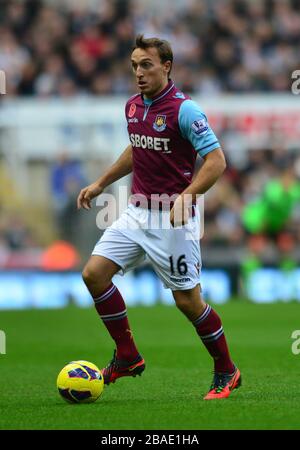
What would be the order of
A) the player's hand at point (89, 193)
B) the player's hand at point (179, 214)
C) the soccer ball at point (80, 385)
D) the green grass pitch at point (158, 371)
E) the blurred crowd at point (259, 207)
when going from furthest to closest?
the blurred crowd at point (259, 207) → the player's hand at point (89, 193) → the soccer ball at point (80, 385) → the player's hand at point (179, 214) → the green grass pitch at point (158, 371)

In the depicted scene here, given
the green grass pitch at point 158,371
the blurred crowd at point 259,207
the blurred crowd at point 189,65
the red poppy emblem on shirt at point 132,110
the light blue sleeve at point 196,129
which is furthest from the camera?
the blurred crowd at point 189,65

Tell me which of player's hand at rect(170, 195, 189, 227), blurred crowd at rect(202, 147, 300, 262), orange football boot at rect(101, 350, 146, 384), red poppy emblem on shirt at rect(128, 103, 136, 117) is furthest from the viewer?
blurred crowd at rect(202, 147, 300, 262)

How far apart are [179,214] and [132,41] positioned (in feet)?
49.6

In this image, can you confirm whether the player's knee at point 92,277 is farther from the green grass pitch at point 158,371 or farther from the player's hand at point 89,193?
the green grass pitch at point 158,371

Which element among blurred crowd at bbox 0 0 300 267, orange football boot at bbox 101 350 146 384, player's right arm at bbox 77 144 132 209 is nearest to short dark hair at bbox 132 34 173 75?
player's right arm at bbox 77 144 132 209

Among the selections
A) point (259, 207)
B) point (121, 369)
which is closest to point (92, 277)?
point (121, 369)

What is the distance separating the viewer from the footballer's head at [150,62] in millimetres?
7375

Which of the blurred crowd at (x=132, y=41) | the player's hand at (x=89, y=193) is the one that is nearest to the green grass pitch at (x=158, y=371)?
the player's hand at (x=89, y=193)

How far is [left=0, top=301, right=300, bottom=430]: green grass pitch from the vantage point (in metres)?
6.46

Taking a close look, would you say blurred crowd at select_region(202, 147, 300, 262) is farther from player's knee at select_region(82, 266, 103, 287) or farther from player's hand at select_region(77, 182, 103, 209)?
player's knee at select_region(82, 266, 103, 287)

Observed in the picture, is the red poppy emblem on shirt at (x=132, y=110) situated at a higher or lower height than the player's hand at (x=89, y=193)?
higher

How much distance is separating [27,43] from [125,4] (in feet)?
7.63

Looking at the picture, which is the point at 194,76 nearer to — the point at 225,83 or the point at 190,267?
the point at 225,83

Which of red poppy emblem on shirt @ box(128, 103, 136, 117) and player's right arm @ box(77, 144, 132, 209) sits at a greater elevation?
red poppy emblem on shirt @ box(128, 103, 136, 117)
